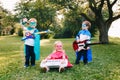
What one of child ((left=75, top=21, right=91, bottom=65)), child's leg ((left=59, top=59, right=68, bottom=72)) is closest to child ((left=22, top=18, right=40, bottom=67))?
A: child's leg ((left=59, top=59, right=68, bottom=72))

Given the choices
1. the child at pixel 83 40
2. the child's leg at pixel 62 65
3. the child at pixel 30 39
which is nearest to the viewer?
the child's leg at pixel 62 65

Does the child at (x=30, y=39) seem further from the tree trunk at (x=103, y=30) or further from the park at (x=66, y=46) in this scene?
the tree trunk at (x=103, y=30)

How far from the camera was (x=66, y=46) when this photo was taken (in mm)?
28703

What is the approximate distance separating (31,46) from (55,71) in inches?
65.6

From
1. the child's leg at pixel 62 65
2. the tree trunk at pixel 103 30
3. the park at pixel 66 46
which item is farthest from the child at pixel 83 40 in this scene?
the tree trunk at pixel 103 30

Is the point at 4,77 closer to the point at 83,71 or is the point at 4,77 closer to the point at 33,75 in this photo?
the point at 33,75

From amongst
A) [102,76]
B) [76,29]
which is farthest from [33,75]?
[76,29]

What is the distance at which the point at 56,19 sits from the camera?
66000 mm

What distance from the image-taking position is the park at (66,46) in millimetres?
11066

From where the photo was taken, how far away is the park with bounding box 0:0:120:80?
36.3ft

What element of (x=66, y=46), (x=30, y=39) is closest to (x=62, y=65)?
(x=30, y=39)

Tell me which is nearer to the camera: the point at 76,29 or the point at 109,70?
the point at 109,70

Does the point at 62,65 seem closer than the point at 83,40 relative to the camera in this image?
Yes

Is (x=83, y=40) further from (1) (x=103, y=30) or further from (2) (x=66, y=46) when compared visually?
(1) (x=103, y=30)
